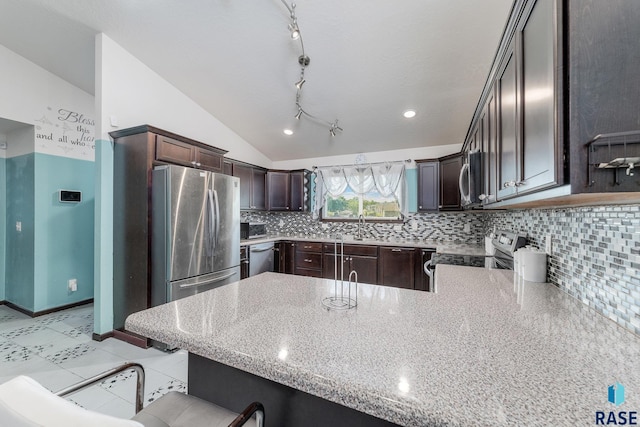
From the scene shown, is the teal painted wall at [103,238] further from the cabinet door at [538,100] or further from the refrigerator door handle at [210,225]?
the cabinet door at [538,100]

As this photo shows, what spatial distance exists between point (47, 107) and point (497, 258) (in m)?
5.50

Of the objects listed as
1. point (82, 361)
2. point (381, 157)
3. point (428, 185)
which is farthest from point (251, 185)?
point (82, 361)

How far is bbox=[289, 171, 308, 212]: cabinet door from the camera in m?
5.02

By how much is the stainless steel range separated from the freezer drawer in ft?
7.26

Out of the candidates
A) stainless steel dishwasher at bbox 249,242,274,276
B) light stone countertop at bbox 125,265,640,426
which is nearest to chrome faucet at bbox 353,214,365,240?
stainless steel dishwasher at bbox 249,242,274,276

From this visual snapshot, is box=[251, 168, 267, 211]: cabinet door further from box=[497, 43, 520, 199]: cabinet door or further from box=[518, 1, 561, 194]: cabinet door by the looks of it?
box=[518, 1, 561, 194]: cabinet door

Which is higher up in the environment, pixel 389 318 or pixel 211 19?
pixel 211 19

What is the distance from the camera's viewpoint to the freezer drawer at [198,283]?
2590 millimetres

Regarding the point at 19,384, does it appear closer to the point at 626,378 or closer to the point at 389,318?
the point at 389,318

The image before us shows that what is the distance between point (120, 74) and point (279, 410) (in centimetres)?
353

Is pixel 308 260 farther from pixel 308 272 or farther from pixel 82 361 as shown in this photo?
pixel 82 361

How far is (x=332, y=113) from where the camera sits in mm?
3645

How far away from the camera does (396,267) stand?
13.0 feet

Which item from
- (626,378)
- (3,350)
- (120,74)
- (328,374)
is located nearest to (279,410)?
(328,374)
